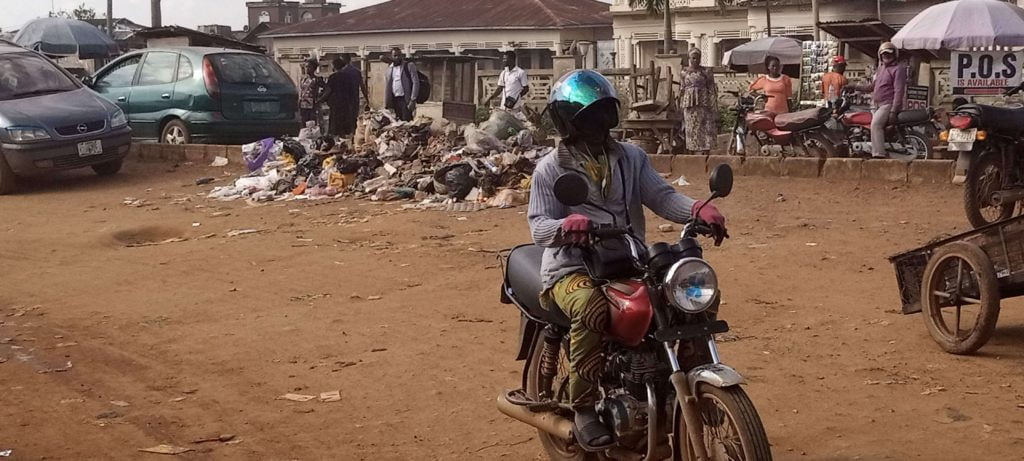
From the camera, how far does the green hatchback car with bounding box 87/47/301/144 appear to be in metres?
17.4

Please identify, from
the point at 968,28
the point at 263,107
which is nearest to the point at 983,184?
the point at 263,107

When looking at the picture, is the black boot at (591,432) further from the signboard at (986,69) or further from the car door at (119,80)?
the car door at (119,80)

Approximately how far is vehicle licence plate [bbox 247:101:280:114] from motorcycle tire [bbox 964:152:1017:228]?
35.7ft

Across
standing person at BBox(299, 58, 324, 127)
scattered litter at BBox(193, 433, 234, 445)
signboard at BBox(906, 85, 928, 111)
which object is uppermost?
standing person at BBox(299, 58, 324, 127)

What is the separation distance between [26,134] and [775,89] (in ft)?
30.3

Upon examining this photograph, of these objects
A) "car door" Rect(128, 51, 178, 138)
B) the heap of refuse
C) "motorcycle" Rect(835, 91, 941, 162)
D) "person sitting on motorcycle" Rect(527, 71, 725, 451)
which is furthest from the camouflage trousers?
"car door" Rect(128, 51, 178, 138)

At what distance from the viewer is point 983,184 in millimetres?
9641

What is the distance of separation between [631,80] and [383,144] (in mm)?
7487

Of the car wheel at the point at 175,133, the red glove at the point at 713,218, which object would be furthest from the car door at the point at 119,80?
the red glove at the point at 713,218

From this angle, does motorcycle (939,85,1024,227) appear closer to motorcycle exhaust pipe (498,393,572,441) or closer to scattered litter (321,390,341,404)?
scattered litter (321,390,341,404)

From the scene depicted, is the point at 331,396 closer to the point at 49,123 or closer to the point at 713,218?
the point at 713,218

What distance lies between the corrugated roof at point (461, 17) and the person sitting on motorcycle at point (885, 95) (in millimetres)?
31903

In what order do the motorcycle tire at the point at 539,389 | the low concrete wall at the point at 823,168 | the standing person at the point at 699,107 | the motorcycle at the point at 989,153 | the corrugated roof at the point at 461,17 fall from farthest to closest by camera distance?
the corrugated roof at the point at 461,17 → the standing person at the point at 699,107 → the low concrete wall at the point at 823,168 → the motorcycle at the point at 989,153 → the motorcycle tire at the point at 539,389

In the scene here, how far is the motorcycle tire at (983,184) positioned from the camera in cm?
952
